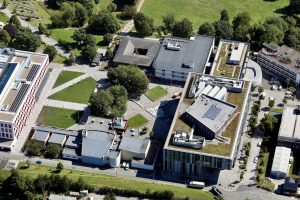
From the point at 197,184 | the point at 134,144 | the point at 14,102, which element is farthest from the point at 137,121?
the point at 14,102

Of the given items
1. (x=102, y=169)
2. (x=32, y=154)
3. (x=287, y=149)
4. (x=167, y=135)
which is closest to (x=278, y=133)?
(x=287, y=149)

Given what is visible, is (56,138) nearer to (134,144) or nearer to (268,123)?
(134,144)

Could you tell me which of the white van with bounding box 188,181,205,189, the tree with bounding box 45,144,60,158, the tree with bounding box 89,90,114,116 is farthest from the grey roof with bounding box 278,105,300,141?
the tree with bounding box 45,144,60,158

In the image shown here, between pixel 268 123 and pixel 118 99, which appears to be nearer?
pixel 268 123

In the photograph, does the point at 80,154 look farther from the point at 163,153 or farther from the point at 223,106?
the point at 223,106

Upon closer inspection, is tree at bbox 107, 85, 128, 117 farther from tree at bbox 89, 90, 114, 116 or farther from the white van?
the white van
